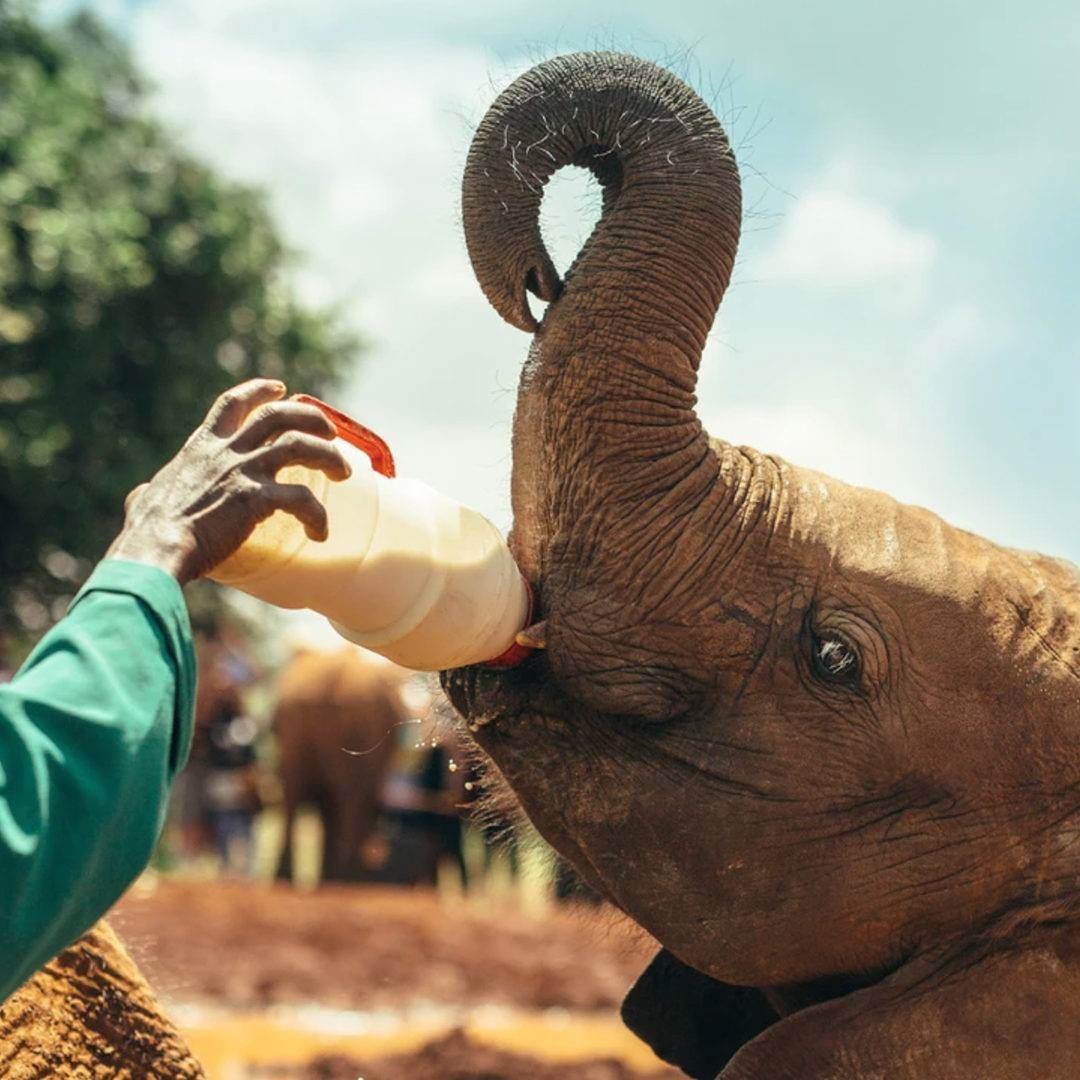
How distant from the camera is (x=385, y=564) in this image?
3.22 metres

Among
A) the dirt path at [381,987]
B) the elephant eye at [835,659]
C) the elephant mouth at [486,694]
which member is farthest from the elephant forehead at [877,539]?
the dirt path at [381,987]

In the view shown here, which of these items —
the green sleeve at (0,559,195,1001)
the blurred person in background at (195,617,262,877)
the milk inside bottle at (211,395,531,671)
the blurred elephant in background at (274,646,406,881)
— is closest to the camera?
the green sleeve at (0,559,195,1001)

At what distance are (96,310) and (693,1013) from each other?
22.5 m

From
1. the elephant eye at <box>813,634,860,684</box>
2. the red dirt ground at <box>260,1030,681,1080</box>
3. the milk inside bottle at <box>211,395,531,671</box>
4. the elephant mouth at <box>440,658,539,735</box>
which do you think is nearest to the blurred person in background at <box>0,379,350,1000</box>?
the milk inside bottle at <box>211,395,531,671</box>

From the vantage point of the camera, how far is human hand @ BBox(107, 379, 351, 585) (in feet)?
7.97

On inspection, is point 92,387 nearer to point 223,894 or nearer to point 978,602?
point 223,894

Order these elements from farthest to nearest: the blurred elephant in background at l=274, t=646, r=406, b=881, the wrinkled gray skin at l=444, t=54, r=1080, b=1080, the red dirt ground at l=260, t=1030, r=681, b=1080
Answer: the blurred elephant in background at l=274, t=646, r=406, b=881
the red dirt ground at l=260, t=1030, r=681, b=1080
the wrinkled gray skin at l=444, t=54, r=1080, b=1080

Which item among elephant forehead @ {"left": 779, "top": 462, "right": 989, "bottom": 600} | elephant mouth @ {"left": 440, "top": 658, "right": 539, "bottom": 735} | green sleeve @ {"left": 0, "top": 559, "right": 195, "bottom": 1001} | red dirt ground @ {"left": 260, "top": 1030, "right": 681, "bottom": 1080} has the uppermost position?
elephant forehead @ {"left": 779, "top": 462, "right": 989, "bottom": 600}

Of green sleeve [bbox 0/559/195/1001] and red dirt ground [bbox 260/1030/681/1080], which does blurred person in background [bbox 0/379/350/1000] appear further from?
red dirt ground [bbox 260/1030/681/1080]

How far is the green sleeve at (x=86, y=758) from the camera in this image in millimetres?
2127

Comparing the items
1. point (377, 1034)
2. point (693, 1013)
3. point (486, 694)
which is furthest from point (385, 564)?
point (377, 1034)

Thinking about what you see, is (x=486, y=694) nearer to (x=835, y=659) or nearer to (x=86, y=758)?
(x=835, y=659)

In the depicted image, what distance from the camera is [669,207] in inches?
147

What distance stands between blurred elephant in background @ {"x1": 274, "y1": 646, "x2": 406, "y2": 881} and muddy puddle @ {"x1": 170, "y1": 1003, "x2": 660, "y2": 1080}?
12562mm
